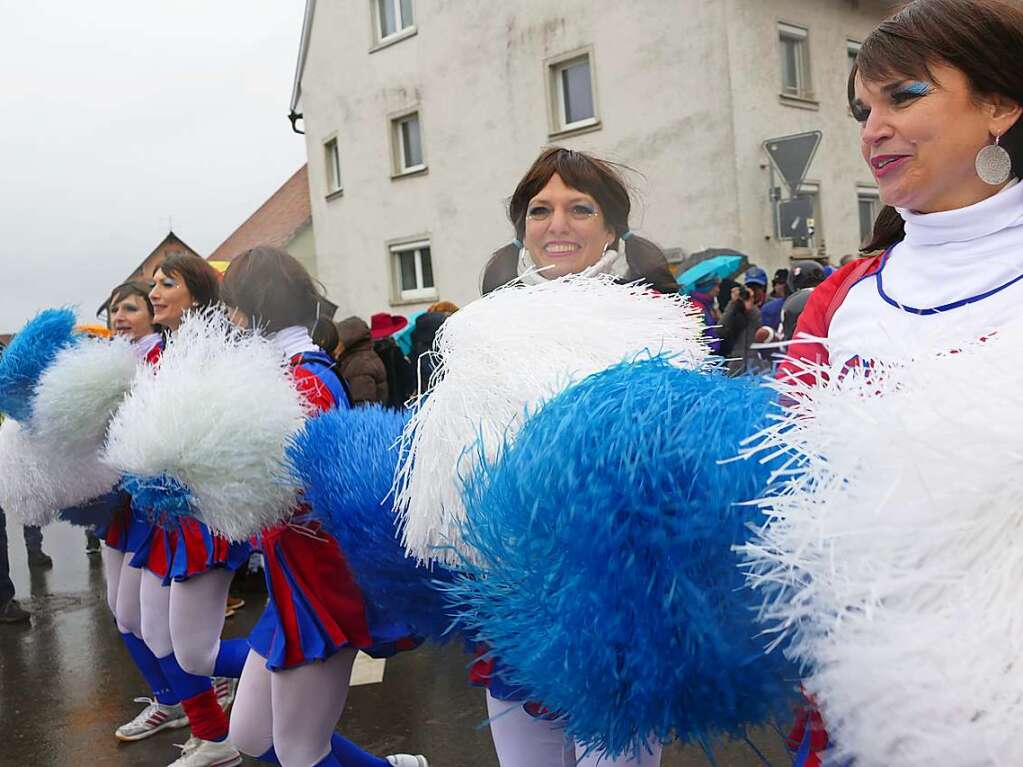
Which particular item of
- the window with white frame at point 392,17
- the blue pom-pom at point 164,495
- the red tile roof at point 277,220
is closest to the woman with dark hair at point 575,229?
A: the blue pom-pom at point 164,495

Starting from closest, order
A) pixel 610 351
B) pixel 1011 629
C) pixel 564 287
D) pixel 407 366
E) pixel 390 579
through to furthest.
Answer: pixel 1011 629
pixel 610 351
pixel 564 287
pixel 390 579
pixel 407 366

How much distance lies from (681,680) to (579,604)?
147 mm

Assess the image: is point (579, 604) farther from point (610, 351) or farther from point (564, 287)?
point (564, 287)

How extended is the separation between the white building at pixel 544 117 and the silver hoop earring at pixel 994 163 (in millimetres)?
10769

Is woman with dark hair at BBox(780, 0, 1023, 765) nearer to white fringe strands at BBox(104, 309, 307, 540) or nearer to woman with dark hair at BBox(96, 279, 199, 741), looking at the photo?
white fringe strands at BBox(104, 309, 307, 540)

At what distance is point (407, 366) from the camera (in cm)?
720

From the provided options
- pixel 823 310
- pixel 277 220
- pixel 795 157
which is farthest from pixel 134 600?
pixel 277 220

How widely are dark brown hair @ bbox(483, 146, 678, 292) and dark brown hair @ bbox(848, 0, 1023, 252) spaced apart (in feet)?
2.61

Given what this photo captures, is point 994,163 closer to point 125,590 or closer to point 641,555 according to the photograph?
point 641,555

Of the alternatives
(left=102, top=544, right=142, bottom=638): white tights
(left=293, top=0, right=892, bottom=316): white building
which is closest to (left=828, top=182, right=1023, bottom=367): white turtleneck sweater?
(left=102, top=544, right=142, bottom=638): white tights

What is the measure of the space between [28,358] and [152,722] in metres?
1.58

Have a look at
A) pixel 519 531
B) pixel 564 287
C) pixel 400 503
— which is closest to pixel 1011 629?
pixel 519 531

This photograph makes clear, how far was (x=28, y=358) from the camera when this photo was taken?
3.05m

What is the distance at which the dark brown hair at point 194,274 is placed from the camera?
3.38 metres
